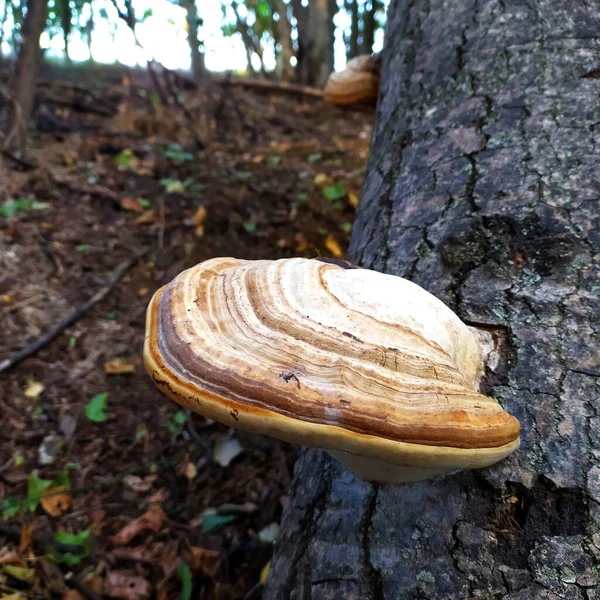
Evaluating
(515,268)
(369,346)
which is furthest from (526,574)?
(515,268)

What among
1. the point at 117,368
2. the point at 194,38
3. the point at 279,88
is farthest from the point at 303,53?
the point at 117,368

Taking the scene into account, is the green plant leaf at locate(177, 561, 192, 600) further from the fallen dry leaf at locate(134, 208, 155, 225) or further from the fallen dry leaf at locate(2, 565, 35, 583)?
the fallen dry leaf at locate(134, 208, 155, 225)

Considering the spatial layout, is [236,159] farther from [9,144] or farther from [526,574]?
[526,574]

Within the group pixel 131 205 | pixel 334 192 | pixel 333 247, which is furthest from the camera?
pixel 334 192

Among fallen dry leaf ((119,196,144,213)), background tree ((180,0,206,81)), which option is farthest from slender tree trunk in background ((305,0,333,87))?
fallen dry leaf ((119,196,144,213))

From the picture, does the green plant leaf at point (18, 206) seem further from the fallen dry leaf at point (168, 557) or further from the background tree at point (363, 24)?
the background tree at point (363, 24)

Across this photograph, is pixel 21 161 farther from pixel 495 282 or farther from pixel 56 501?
pixel 495 282

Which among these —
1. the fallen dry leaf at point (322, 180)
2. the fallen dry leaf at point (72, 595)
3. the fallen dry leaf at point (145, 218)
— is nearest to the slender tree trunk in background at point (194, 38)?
the fallen dry leaf at point (322, 180)
